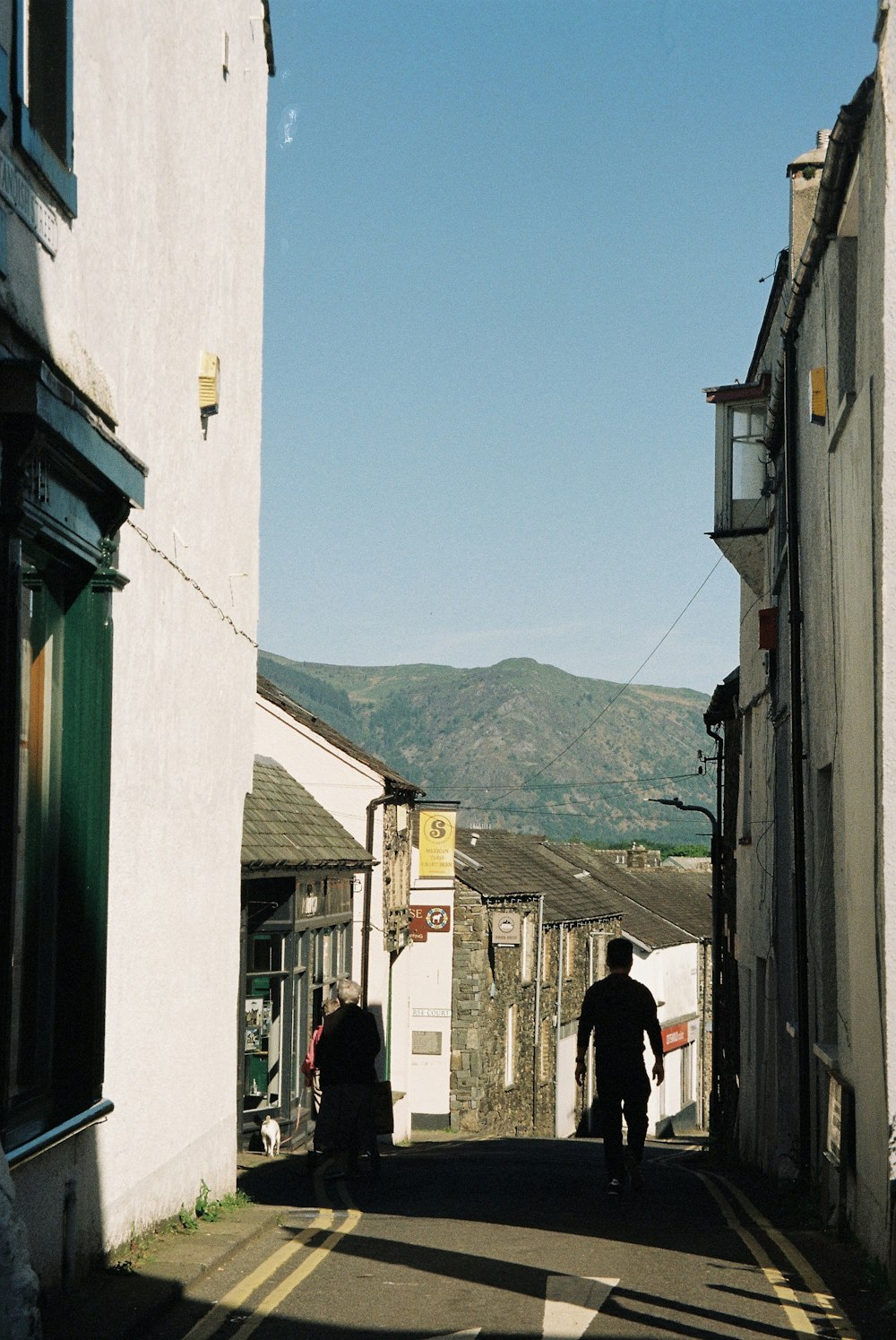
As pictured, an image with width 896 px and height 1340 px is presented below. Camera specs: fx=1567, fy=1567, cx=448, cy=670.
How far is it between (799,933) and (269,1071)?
9.06 m

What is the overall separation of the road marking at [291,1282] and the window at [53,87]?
5.03 m

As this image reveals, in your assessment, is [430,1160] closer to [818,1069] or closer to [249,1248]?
[818,1069]

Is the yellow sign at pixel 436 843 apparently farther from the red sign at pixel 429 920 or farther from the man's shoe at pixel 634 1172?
the man's shoe at pixel 634 1172

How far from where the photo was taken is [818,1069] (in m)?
12.3

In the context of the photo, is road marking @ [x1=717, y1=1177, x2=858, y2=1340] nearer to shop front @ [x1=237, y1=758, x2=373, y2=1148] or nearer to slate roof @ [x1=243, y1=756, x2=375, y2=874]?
slate roof @ [x1=243, y1=756, x2=375, y2=874]

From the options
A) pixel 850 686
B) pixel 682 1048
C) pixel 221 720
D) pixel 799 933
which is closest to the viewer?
pixel 850 686

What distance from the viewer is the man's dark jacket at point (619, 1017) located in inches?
464

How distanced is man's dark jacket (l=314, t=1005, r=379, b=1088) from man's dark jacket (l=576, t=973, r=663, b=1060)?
2.65 metres

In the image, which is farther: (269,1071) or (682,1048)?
(682,1048)

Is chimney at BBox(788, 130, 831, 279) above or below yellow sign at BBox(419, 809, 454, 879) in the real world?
above

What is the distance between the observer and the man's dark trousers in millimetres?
11688

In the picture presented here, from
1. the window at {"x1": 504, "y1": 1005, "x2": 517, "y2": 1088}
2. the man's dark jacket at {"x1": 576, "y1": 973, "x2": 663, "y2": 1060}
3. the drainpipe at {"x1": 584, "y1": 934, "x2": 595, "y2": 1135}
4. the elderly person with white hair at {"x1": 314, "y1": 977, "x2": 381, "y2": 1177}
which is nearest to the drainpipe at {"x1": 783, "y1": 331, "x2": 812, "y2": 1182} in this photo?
the man's dark jacket at {"x1": 576, "y1": 973, "x2": 663, "y2": 1060}

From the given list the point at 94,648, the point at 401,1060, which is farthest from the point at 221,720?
the point at 401,1060

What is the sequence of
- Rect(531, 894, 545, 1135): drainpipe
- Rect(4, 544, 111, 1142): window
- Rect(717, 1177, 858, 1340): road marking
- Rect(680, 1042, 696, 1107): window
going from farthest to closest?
Rect(680, 1042, 696, 1107): window, Rect(531, 894, 545, 1135): drainpipe, Rect(4, 544, 111, 1142): window, Rect(717, 1177, 858, 1340): road marking
